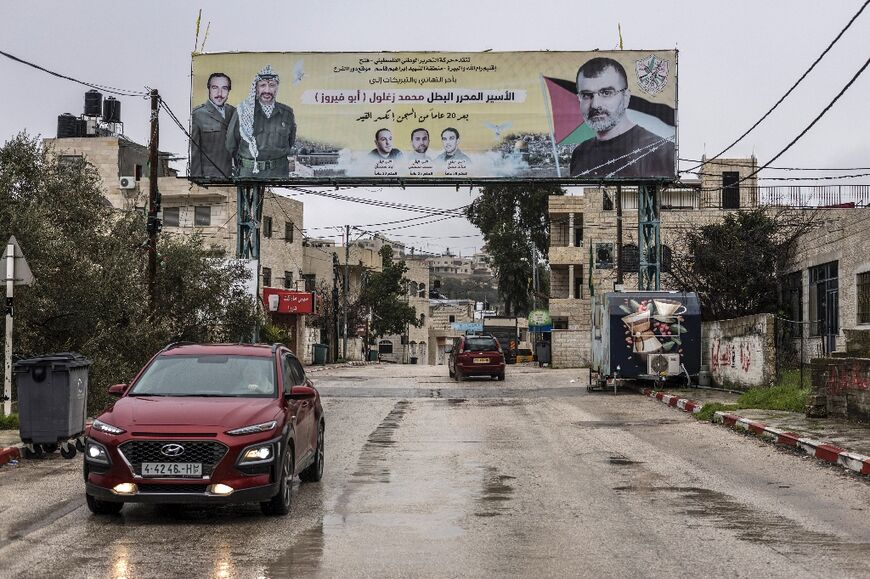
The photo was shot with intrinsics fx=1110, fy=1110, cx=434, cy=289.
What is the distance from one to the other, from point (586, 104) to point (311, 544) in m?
30.1

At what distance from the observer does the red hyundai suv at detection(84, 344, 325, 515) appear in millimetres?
9234

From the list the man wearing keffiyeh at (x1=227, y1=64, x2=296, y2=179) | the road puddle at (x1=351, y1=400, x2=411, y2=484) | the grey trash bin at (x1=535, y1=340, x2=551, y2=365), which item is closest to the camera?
the road puddle at (x1=351, y1=400, x2=411, y2=484)

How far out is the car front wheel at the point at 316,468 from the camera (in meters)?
12.0

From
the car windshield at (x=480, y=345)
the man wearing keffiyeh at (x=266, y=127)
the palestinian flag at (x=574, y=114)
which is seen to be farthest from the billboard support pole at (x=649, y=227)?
the man wearing keffiyeh at (x=266, y=127)

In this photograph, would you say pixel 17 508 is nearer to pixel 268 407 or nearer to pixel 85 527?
pixel 85 527

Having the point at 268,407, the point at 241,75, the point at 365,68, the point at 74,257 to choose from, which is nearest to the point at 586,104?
the point at 365,68

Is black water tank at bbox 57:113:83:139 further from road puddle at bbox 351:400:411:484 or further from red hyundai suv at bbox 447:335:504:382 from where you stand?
road puddle at bbox 351:400:411:484

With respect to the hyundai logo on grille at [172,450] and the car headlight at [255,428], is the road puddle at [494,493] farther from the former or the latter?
the hyundai logo on grille at [172,450]

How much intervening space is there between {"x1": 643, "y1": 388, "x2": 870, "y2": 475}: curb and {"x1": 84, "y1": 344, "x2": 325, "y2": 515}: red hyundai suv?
6755 mm

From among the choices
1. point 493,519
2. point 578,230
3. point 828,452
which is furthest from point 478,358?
point 493,519

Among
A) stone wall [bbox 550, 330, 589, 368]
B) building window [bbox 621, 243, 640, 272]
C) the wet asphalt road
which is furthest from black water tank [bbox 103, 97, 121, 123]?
the wet asphalt road

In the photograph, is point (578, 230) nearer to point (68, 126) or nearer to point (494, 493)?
point (68, 126)

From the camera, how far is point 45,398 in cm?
1419

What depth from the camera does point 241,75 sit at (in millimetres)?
37531
